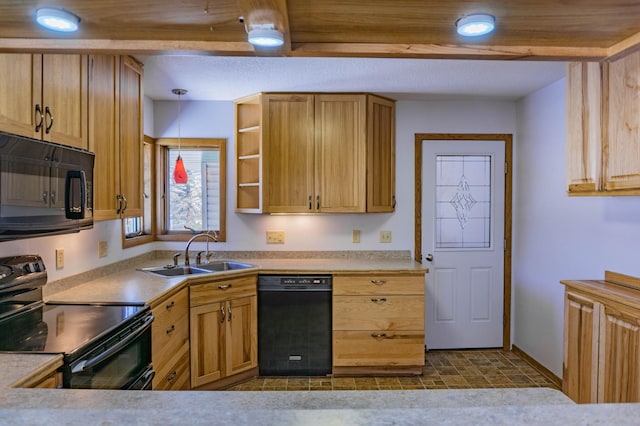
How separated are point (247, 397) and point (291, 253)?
2886 millimetres

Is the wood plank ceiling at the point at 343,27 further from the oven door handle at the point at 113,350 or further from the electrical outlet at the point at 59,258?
the electrical outlet at the point at 59,258

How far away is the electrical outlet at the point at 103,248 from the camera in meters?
2.76

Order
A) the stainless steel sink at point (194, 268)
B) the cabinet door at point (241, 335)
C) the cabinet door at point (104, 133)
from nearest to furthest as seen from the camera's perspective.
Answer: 1. the cabinet door at point (104, 133)
2. the cabinet door at point (241, 335)
3. the stainless steel sink at point (194, 268)

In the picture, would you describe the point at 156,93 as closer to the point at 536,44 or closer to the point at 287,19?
the point at 287,19

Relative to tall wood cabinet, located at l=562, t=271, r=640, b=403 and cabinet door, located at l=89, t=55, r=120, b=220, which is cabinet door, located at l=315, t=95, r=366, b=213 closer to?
cabinet door, located at l=89, t=55, r=120, b=220

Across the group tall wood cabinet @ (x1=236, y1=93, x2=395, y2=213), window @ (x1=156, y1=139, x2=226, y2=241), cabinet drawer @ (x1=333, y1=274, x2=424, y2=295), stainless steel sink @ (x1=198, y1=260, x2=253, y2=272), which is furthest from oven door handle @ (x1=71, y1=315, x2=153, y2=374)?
window @ (x1=156, y1=139, x2=226, y2=241)

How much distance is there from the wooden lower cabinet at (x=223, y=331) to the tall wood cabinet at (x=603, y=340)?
2.20 m

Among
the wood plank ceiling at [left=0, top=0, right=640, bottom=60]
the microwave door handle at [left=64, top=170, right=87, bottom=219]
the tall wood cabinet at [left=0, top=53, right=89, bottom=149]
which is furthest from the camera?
the microwave door handle at [left=64, top=170, right=87, bottom=219]

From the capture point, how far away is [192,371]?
2.81 meters

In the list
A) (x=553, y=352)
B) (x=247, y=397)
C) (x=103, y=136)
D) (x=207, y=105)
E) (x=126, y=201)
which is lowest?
(x=553, y=352)

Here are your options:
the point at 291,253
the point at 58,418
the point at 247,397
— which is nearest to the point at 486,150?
the point at 291,253

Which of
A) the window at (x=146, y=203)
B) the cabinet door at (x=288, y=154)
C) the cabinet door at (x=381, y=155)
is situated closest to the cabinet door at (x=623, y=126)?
Result: the cabinet door at (x=381, y=155)

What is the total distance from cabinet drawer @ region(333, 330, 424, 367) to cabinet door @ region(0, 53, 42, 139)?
2.47 m

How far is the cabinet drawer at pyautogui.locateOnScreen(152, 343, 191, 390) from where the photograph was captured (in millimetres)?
2258
